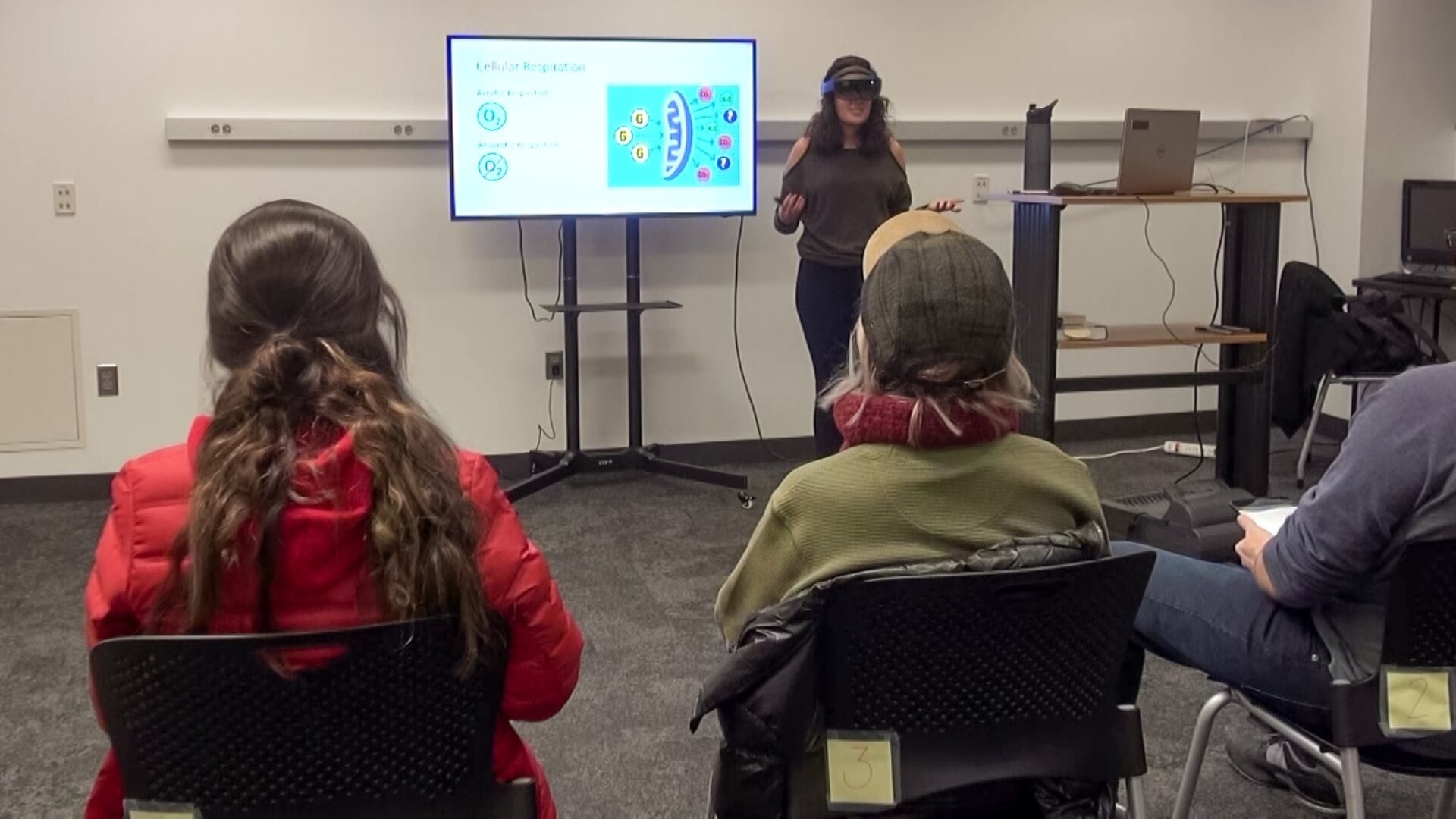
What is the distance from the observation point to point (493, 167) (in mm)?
4324

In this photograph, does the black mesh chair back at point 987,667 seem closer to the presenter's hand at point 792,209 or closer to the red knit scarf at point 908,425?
the red knit scarf at point 908,425

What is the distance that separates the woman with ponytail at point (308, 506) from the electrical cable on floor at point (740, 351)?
3.55 meters

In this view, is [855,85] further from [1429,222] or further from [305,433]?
[305,433]

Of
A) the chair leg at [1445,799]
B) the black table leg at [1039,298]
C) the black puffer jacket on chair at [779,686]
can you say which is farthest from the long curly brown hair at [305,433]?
the black table leg at [1039,298]

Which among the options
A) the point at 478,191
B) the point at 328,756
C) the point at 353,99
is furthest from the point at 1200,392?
the point at 328,756

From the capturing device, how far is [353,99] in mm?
4562

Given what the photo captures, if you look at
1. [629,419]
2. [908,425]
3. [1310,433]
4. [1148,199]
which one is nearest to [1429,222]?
[1310,433]

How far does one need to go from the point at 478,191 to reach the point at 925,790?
10.6 ft

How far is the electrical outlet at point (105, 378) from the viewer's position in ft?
14.9

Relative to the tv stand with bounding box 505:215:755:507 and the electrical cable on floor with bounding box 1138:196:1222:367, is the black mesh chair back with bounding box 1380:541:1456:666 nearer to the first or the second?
the tv stand with bounding box 505:215:755:507

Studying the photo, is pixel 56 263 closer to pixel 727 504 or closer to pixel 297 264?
pixel 727 504

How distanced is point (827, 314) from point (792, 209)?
0.36m

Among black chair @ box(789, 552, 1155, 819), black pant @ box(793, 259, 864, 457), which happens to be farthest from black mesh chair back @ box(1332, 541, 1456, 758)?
black pant @ box(793, 259, 864, 457)

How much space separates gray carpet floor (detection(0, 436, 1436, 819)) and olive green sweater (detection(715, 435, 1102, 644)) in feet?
3.42
